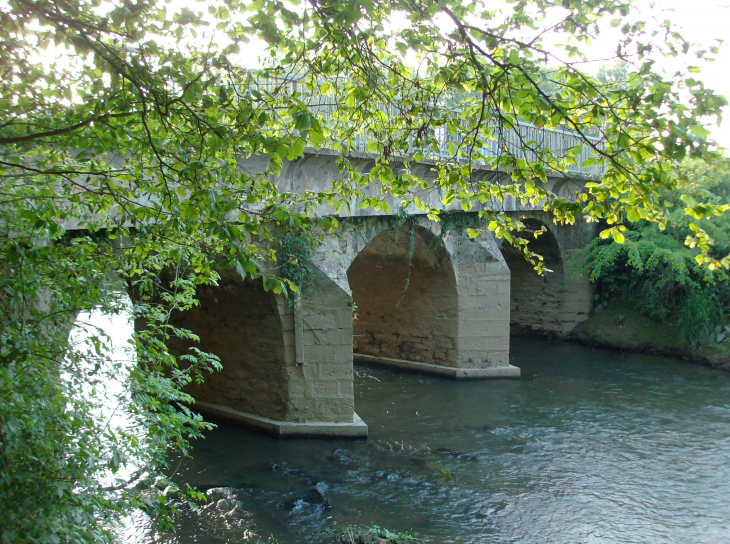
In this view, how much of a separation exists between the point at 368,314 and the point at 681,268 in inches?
258

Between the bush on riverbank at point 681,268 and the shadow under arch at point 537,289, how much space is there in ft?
4.21

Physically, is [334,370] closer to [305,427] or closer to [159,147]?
[305,427]

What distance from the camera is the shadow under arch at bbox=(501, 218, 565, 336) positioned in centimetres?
1633

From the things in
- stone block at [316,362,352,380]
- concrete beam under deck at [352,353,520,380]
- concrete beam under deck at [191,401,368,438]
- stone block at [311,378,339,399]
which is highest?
stone block at [316,362,352,380]

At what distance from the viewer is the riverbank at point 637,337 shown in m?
13.3

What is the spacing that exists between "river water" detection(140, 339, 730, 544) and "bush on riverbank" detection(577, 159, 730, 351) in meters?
2.09

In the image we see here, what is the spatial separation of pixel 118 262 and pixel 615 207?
3142mm

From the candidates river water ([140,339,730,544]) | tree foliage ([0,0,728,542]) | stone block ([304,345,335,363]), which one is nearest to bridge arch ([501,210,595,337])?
river water ([140,339,730,544])

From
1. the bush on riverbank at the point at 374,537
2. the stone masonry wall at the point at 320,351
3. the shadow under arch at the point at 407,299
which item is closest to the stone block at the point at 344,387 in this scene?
the stone masonry wall at the point at 320,351

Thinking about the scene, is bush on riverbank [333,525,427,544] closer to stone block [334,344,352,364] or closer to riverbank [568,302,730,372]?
stone block [334,344,352,364]

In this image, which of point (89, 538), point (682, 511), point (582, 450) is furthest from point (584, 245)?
point (89, 538)

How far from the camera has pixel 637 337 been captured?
1484cm

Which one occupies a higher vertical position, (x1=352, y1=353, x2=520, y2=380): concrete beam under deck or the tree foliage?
the tree foliage

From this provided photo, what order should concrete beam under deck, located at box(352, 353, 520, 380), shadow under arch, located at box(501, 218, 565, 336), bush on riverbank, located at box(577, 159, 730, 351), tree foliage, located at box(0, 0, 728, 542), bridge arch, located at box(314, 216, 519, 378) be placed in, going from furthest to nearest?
1. shadow under arch, located at box(501, 218, 565, 336)
2. bush on riverbank, located at box(577, 159, 730, 351)
3. concrete beam under deck, located at box(352, 353, 520, 380)
4. bridge arch, located at box(314, 216, 519, 378)
5. tree foliage, located at box(0, 0, 728, 542)
